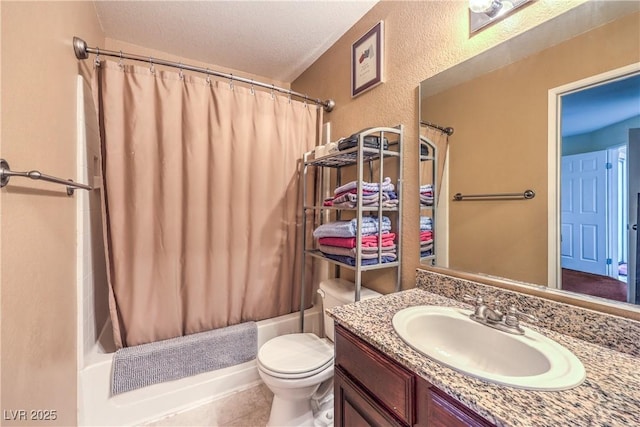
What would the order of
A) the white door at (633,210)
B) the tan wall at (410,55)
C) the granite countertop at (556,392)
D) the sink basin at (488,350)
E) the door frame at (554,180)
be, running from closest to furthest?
the granite countertop at (556,392) < the sink basin at (488,350) < the white door at (633,210) < the door frame at (554,180) < the tan wall at (410,55)

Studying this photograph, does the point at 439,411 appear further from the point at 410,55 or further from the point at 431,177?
the point at 410,55

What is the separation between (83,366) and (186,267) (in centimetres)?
63

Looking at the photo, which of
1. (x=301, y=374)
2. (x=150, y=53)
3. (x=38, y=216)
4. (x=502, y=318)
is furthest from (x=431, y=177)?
(x=150, y=53)

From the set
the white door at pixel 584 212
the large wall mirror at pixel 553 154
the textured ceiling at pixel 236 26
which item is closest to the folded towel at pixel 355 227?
the large wall mirror at pixel 553 154

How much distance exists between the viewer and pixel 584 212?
769mm

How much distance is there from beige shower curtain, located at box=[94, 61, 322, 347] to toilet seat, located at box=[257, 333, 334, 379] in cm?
42

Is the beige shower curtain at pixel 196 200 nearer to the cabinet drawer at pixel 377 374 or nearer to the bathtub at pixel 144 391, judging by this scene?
the bathtub at pixel 144 391

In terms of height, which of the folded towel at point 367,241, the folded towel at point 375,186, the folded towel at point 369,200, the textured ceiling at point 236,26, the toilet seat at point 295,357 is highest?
the textured ceiling at point 236,26

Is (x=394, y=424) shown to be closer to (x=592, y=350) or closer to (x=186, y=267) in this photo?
(x=592, y=350)

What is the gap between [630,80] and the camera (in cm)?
68

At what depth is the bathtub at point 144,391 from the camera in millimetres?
1265

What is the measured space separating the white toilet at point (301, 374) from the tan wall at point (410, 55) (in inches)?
17.2

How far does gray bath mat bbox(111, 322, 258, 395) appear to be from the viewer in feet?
4.34

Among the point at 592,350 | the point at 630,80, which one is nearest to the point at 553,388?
the point at 592,350
